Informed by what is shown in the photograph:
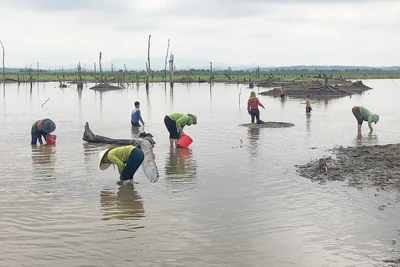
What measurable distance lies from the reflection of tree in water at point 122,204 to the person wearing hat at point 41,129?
5.36 meters

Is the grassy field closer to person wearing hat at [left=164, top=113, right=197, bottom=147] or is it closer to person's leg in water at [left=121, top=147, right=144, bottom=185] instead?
person wearing hat at [left=164, top=113, right=197, bottom=147]

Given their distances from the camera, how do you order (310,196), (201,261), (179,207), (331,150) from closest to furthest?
(201,261), (179,207), (310,196), (331,150)

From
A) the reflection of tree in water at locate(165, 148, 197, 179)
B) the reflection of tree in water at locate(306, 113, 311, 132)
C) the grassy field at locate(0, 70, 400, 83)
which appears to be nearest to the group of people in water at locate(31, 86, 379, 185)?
the reflection of tree in water at locate(165, 148, 197, 179)

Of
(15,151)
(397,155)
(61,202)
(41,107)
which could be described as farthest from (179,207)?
(41,107)

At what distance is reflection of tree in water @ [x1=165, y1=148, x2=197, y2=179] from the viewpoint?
10575 millimetres

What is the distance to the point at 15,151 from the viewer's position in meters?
13.6

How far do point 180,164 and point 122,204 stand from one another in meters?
3.51

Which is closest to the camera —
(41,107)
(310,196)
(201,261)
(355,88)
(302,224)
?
(201,261)

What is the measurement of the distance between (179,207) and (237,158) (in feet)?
15.0

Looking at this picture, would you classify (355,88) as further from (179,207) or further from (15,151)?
(179,207)

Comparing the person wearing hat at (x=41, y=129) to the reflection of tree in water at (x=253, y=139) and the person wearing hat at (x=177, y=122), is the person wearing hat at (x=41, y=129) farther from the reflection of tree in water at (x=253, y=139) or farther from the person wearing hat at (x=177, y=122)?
the reflection of tree in water at (x=253, y=139)

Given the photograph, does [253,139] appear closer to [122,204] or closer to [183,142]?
[183,142]

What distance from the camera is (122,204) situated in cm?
827

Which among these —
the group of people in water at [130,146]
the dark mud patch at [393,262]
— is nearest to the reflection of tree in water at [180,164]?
the group of people in water at [130,146]
